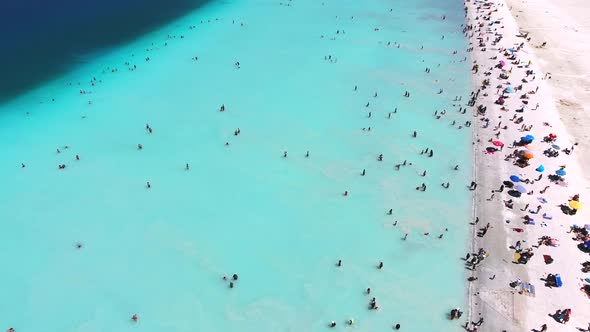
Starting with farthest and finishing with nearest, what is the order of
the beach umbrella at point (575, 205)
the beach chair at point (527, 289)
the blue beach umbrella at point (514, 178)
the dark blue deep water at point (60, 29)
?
1. the dark blue deep water at point (60, 29)
2. the blue beach umbrella at point (514, 178)
3. the beach umbrella at point (575, 205)
4. the beach chair at point (527, 289)

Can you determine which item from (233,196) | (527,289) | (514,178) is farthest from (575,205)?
(233,196)

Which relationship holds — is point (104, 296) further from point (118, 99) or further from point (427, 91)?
point (427, 91)

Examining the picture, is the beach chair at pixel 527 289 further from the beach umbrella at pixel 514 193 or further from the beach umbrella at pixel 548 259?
the beach umbrella at pixel 514 193

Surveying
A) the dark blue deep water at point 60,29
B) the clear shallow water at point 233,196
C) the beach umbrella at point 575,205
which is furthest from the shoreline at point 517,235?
the dark blue deep water at point 60,29

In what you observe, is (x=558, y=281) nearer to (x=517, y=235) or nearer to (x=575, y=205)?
(x=517, y=235)

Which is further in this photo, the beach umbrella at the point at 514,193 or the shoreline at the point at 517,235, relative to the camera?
the beach umbrella at the point at 514,193

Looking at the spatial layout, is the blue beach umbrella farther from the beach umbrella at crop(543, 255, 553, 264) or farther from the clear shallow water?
the beach umbrella at crop(543, 255, 553, 264)

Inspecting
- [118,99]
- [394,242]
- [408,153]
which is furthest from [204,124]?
[394,242]
